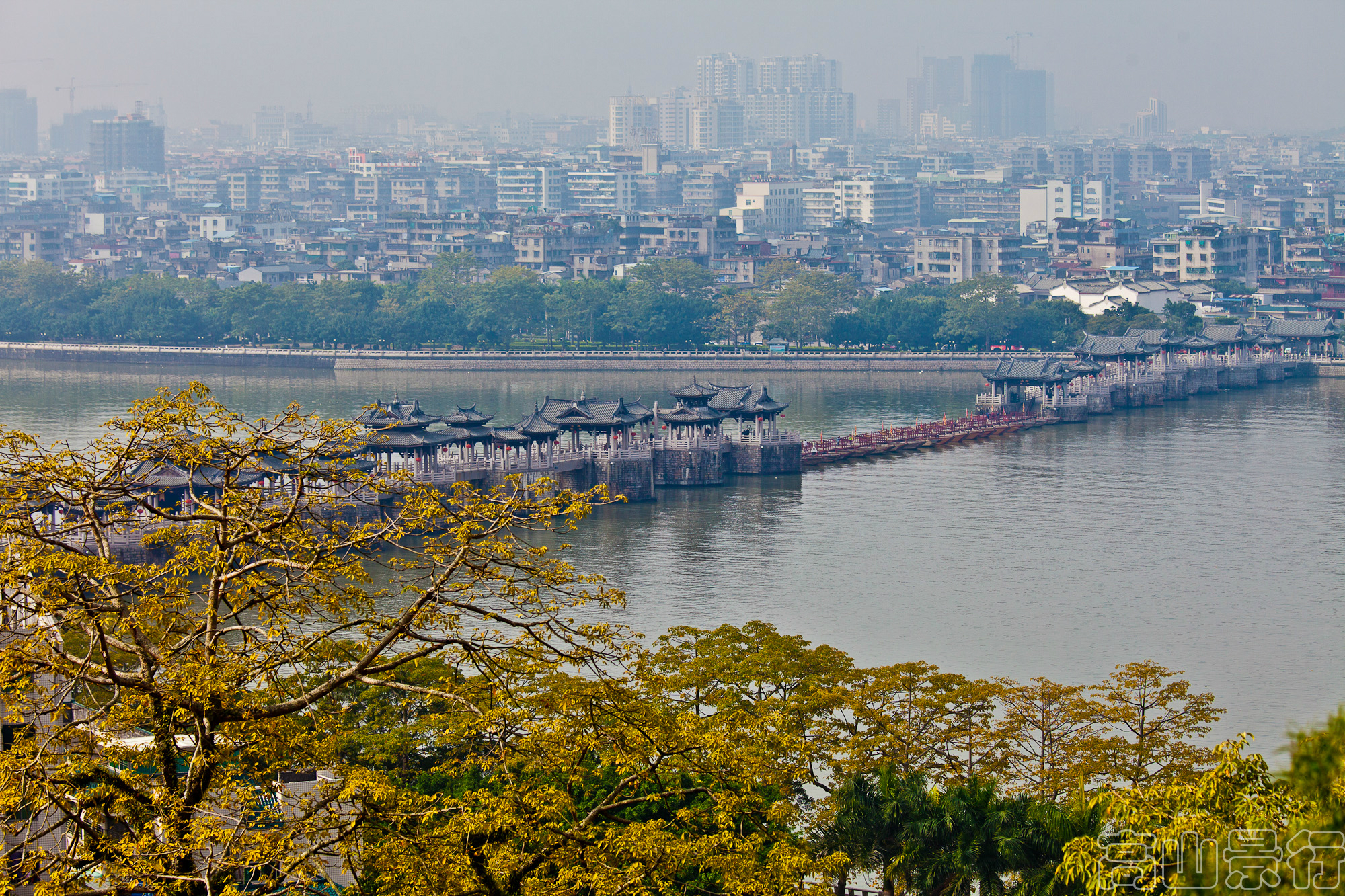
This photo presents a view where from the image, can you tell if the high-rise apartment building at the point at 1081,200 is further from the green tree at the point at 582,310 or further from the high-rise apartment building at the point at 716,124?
the high-rise apartment building at the point at 716,124

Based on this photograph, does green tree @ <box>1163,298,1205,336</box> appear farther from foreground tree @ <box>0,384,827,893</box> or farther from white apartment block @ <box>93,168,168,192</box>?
white apartment block @ <box>93,168,168,192</box>

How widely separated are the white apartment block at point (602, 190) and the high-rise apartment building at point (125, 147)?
42.7 metres

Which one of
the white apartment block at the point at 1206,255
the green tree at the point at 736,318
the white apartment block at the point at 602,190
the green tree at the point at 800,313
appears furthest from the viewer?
the white apartment block at the point at 602,190

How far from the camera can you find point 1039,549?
92.3ft

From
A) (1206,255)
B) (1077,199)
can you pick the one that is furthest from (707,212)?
(1206,255)

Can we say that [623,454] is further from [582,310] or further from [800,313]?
[582,310]

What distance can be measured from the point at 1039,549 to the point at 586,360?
3179 centimetres

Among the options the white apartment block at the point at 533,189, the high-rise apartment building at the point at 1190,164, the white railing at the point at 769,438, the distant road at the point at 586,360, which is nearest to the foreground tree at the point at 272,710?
the white railing at the point at 769,438

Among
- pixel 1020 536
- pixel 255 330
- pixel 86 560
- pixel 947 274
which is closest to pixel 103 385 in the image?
pixel 255 330

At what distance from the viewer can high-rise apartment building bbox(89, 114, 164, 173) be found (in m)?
143

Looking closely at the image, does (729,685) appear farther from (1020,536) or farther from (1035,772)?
(1020,536)

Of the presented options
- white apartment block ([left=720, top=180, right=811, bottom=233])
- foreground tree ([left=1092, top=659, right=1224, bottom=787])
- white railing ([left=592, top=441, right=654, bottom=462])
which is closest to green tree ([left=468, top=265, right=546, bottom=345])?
Result: white railing ([left=592, top=441, right=654, bottom=462])

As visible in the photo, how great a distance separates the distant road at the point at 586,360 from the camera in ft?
190

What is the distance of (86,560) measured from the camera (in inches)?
308
